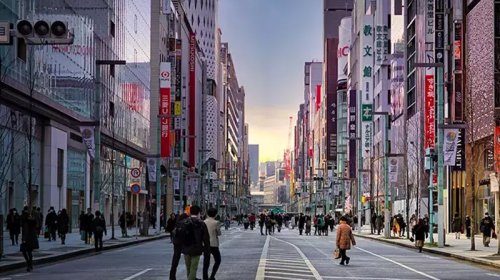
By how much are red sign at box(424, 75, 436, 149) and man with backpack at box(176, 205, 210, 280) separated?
58521 millimetres

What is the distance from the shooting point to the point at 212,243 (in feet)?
72.8

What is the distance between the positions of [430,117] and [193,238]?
6022 cm

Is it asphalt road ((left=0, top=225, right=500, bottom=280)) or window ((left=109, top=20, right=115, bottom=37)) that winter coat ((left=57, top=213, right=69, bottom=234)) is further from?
window ((left=109, top=20, right=115, bottom=37))

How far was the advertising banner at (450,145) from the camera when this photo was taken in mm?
46031

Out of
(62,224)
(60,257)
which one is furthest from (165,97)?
(60,257)

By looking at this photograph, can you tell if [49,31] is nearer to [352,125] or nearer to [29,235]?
[29,235]

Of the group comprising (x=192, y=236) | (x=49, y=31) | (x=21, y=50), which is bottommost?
(x=192, y=236)

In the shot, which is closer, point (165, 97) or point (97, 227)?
point (97, 227)

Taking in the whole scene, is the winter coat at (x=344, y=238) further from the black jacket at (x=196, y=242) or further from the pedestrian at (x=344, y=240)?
the black jacket at (x=196, y=242)

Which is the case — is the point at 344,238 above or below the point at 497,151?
below

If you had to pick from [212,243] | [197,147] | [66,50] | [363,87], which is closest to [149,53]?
[363,87]

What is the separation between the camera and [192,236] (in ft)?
63.9

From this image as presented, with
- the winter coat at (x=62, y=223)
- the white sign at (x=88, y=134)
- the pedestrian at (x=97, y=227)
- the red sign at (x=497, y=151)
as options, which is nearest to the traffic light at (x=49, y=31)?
the pedestrian at (x=97, y=227)

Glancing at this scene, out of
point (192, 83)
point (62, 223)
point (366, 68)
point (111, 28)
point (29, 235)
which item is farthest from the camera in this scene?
point (192, 83)
